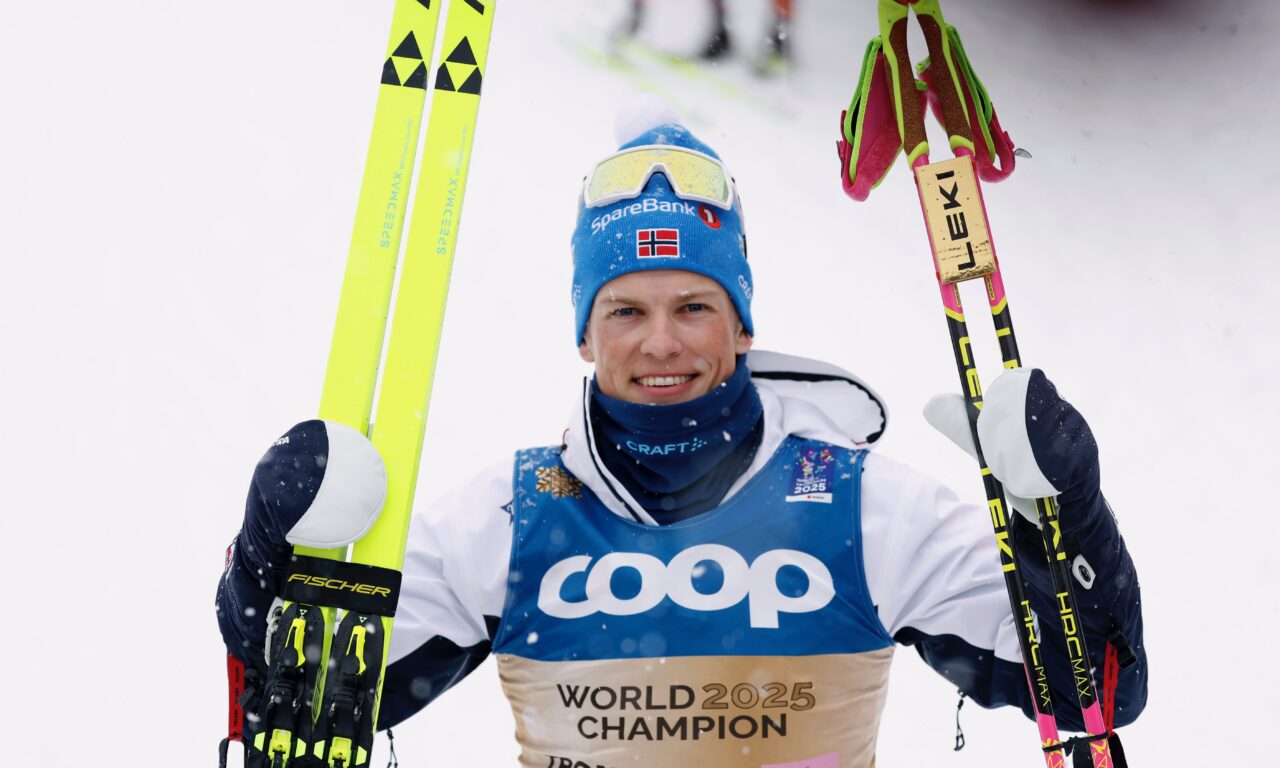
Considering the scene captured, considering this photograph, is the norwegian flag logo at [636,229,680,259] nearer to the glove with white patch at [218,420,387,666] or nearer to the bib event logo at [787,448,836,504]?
the bib event logo at [787,448,836,504]

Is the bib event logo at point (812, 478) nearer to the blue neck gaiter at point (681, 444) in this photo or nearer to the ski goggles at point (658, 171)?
the blue neck gaiter at point (681, 444)

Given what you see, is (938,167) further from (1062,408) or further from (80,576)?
(80,576)

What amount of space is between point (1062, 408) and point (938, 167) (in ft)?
1.76

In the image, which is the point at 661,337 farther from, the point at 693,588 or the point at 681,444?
the point at 693,588

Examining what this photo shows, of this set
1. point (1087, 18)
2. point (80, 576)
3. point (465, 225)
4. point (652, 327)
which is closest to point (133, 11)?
point (465, 225)

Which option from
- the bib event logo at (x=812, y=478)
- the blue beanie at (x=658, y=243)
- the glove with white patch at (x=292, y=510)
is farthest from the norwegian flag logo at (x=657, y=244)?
the glove with white patch at (x=292, y=510)

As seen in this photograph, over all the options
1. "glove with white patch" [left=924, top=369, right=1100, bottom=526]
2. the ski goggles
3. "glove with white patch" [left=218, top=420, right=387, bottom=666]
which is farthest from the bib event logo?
"glove with white patch" [left=218, top=420, right=387, bottom=666]

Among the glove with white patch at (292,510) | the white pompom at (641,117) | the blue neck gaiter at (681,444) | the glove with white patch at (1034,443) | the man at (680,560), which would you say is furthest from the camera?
the white pompom at (641,117)

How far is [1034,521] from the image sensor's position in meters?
1.86

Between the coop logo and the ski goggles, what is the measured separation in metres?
0.77

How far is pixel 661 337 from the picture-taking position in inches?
84.5

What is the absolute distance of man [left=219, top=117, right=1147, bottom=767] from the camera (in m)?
2.05

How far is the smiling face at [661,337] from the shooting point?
2.17m

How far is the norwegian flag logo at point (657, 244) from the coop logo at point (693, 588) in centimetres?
60
